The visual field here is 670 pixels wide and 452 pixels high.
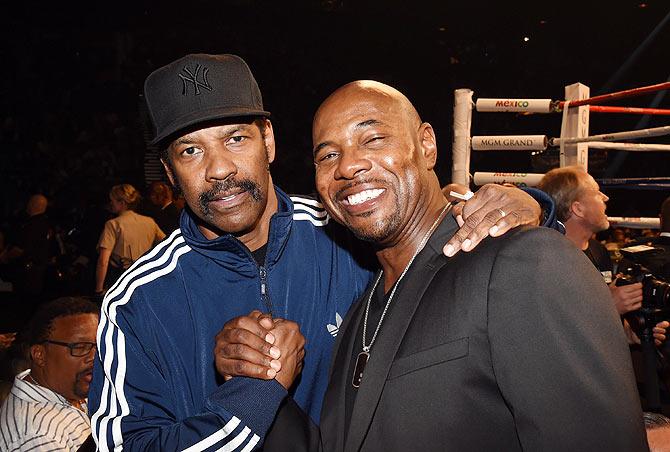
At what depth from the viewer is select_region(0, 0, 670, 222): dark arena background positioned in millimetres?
11648

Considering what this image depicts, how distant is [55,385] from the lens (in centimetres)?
269

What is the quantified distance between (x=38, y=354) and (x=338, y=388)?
1723 millimetres

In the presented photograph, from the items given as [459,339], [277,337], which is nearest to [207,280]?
[277,337]

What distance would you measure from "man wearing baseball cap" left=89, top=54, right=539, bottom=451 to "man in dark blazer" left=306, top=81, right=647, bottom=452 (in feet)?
0.99

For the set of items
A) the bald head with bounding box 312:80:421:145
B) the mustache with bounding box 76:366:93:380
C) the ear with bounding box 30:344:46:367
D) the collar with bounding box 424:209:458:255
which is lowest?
the mustache with bounding box 76:366:93:380

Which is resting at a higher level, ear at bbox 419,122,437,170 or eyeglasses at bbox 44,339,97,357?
ear at bbox 419,122,437,170

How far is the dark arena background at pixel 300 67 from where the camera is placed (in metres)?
11.6

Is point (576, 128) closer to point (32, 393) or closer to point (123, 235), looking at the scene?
point (32, 393)

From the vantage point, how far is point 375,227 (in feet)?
5.04

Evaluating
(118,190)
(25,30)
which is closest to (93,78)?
(25,30)

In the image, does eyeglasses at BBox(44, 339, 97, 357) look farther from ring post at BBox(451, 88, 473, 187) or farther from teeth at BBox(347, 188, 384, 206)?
ring post at BBox(451, 88, 473, 187)

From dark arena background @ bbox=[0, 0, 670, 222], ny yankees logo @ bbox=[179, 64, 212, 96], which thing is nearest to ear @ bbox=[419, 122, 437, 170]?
ny yankees logo @ bbox=[179, 64, 212, 96]

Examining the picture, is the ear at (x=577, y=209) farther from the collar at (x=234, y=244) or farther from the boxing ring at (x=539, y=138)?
the collar at (x=234, y=244)

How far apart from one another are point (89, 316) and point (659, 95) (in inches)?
467
